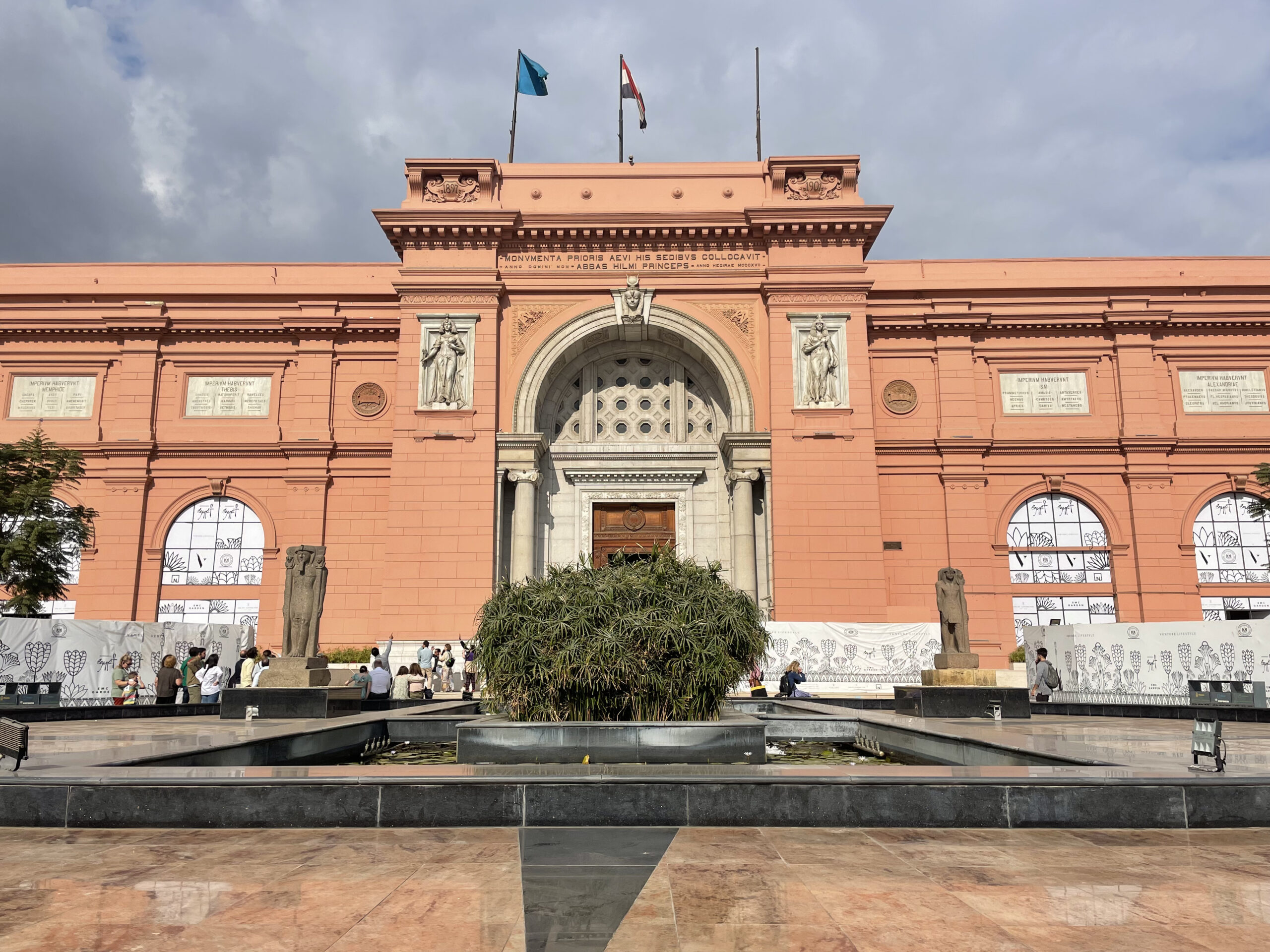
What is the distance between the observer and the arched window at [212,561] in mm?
22766

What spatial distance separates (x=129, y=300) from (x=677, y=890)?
2533 centimetres

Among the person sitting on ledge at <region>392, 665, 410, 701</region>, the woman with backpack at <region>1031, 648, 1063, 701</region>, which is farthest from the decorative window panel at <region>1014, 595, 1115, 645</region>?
the person sitting on ledge at <region>392, 665, 410, 701</region>

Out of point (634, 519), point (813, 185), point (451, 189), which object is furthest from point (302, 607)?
point (813, 185)

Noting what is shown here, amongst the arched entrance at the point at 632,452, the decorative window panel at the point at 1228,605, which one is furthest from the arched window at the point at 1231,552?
the arched entrance at the point at 632,452

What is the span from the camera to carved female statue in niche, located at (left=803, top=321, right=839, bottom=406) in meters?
22.0

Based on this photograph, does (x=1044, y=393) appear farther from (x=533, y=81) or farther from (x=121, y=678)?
(x=121, y=678)

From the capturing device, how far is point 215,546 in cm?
2328

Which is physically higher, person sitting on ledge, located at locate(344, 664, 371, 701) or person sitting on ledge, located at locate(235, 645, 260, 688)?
person sitting on ledge, located at locate(235, 645, 260, 688)

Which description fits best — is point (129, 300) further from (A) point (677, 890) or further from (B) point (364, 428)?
(A) point (677, 890)

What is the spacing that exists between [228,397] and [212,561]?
4.54 metres

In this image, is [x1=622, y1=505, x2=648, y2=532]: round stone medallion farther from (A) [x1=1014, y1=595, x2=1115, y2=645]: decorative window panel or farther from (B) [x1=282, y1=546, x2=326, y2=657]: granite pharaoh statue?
(B) [x1=282, y1=546, x2=326, y2=657]: granite pharaoh statue

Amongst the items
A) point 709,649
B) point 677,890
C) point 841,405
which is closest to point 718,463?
point 841,405

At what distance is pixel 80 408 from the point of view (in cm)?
2405

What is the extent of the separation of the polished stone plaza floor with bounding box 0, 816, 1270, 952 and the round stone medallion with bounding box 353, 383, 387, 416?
1941cm
